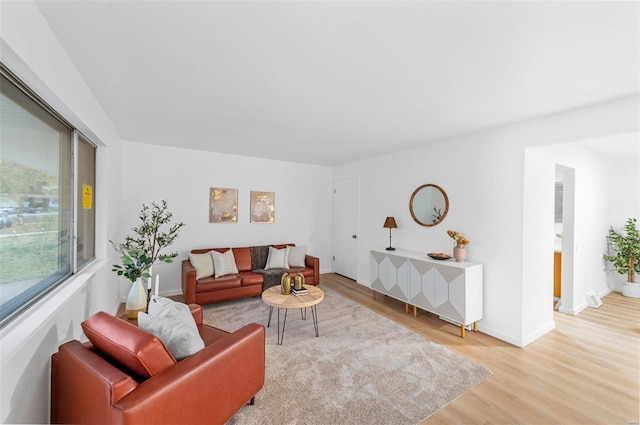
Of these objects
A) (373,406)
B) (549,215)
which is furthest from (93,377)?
(549,215)

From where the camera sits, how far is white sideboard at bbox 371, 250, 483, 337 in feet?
10.1

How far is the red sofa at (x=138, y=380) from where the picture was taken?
1215 millimetres

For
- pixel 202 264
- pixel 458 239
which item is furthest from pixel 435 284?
pixel 202 264

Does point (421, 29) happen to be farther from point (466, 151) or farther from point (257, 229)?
point (257, 229)

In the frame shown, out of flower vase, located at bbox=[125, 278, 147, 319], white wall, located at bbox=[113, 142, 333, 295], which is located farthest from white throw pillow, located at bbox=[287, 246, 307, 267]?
flower vase, located at bbox=[125, 278, 147, 319]

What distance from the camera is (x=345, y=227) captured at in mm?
5590

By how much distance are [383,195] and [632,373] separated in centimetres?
330

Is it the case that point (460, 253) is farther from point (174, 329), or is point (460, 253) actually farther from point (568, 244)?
point (174, 329)

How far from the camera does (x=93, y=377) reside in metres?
1.27

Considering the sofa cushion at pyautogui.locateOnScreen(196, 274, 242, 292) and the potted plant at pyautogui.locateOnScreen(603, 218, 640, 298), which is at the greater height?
the potted plant at pyautogui.locateOnScreen(603, 218, 640, 298)

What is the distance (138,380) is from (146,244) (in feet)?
10.2

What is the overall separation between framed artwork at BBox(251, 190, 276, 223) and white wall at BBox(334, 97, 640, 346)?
273 centimetres

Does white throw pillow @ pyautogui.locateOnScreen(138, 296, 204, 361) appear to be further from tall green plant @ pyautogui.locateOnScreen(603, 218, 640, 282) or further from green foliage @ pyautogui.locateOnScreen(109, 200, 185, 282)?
tall green plant @ pyautogui.locateOnScreen(603, 218, 640, 282)

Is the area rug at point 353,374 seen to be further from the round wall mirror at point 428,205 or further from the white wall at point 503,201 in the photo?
the round wall mirror at point 428,205
